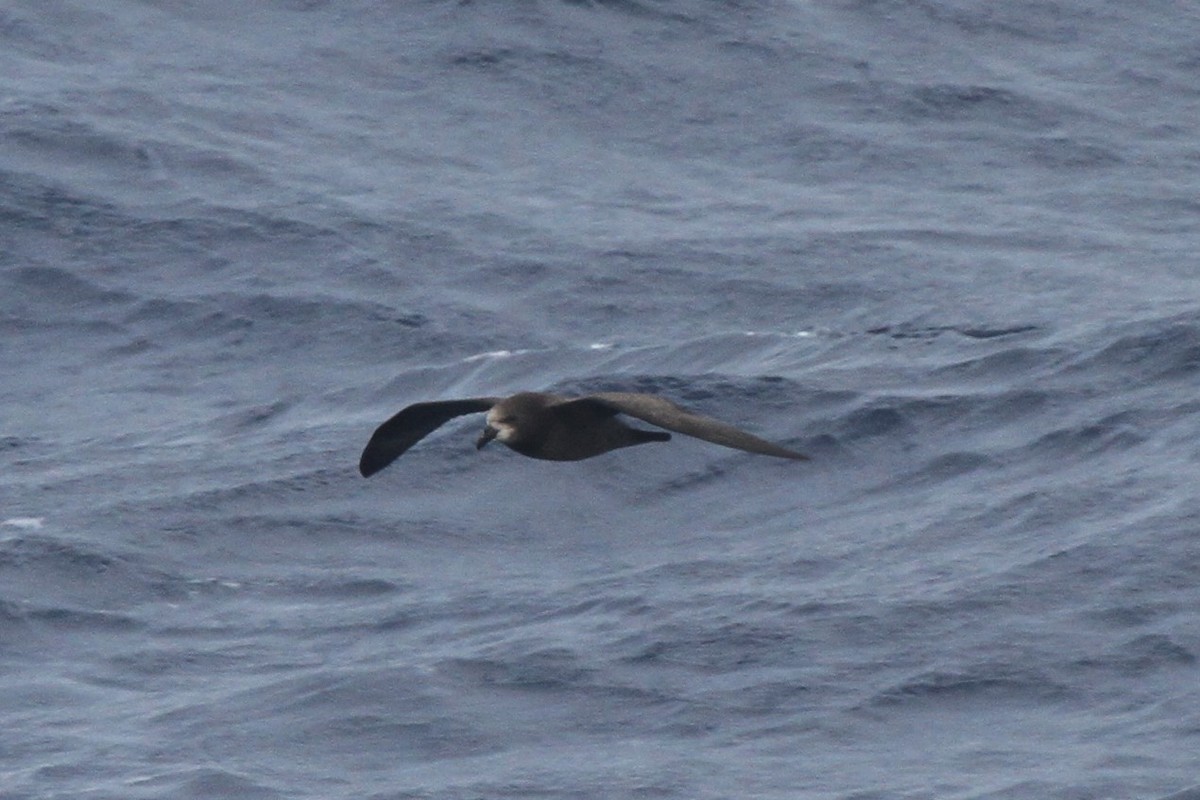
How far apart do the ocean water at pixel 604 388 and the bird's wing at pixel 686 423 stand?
364 centimetres

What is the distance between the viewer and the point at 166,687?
762 inches

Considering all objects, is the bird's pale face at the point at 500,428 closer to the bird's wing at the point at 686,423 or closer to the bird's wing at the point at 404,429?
the bird's wing at the point at 404,429

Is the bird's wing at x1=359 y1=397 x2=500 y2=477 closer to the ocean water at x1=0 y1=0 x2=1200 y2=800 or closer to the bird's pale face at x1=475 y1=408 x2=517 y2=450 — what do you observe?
the bird's pale face at x1=475 y1=408 x2=517 y2=450

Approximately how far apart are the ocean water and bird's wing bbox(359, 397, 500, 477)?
2.43 m

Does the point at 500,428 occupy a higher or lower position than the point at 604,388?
higher

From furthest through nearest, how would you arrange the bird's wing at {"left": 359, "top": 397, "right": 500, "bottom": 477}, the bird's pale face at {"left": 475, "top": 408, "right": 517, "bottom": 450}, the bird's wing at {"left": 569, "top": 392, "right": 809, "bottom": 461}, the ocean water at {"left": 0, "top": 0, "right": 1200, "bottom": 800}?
the ocean water at {"left": 0, "top": 0, "right": 1200, "bottom": 800}, the bird's wing at {"left": 359, "top": 397, "right": 500, "bottom": 477}, the bird's pale face at {"left": 475, "top": 408, "right": 517, "bottom": 450}, the bird's wing at {"left": 569, "top": 392, "right": 809, "bottom": 461}

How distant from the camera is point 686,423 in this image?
13.4 metres

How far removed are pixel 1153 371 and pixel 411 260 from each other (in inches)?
311

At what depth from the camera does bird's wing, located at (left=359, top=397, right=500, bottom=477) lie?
1587cm

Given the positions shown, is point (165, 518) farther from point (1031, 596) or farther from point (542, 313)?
point (1031, 596)

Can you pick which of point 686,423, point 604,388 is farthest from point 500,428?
point 604,388

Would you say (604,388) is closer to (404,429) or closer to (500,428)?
(404,429)

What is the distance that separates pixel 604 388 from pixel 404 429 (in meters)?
6.75

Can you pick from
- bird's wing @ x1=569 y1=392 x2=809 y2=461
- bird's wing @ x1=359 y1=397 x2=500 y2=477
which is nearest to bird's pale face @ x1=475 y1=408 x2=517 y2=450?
bird's wing @ x1=359 y1=397 x2=500 y2=477
